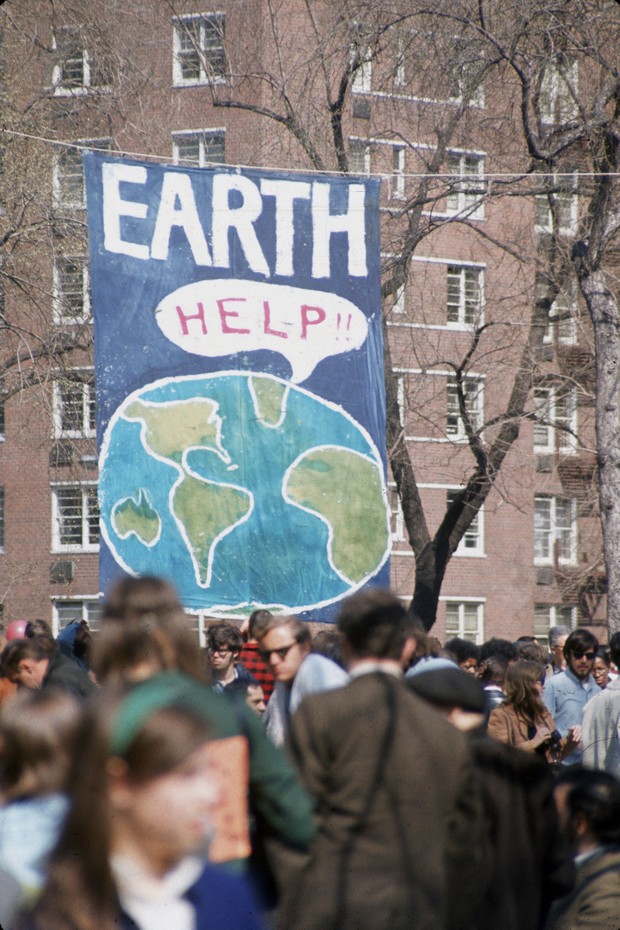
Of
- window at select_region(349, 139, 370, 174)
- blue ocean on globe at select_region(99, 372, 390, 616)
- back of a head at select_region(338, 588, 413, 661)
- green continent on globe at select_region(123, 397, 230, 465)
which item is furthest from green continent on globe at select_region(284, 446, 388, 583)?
window at select_region(349, 139, 370, 174)

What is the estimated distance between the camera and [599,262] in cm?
1680

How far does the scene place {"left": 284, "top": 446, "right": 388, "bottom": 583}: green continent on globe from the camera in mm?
8430

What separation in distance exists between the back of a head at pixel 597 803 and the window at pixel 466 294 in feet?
54.2

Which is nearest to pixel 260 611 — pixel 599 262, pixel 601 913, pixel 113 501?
pixel 113 501

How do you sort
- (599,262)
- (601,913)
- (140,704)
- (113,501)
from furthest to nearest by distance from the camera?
(599,262)
(113,501)
(601,913)
(140,704)

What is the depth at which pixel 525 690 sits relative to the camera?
7.25 meters

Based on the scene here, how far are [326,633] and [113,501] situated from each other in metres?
1.51

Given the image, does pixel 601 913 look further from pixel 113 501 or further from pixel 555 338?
pixel 555 338

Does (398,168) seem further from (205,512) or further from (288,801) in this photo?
(288,801)

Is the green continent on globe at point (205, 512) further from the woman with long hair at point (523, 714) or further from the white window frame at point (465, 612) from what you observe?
the white window frame at point (465, 612)

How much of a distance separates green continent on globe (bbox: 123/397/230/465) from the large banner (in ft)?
0.04

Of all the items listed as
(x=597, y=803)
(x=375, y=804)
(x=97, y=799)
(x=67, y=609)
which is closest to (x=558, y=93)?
(x=597, y=803)

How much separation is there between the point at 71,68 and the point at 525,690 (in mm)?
17830

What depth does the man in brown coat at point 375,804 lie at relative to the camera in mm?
3777
